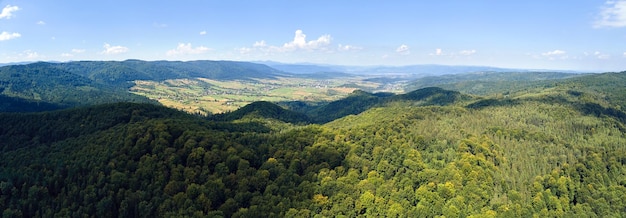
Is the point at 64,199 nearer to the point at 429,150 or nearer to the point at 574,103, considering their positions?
the point at 429,150

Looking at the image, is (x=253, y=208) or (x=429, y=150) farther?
(x=429, y=150)

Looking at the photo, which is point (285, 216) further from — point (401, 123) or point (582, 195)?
point (582, 195)

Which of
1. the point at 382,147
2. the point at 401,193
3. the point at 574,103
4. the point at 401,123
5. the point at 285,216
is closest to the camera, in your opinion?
the point at 285,216

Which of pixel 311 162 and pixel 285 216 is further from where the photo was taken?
pixel 311 162

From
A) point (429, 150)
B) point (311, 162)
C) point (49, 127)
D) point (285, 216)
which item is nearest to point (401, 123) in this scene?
point (429, 150)

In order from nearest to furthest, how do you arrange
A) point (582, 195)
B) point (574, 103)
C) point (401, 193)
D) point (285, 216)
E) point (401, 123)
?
point (285, 216)
point (401, 193)
point (582, 195)
point (401, 123)
point (574, 103)

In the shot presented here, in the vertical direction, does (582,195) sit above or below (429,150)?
below

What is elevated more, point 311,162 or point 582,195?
point 311,162

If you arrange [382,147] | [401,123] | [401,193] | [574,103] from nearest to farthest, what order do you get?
[401,193], [382,147], [401,123], [574,103]

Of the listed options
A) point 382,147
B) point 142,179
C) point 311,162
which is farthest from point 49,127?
point 382,147
